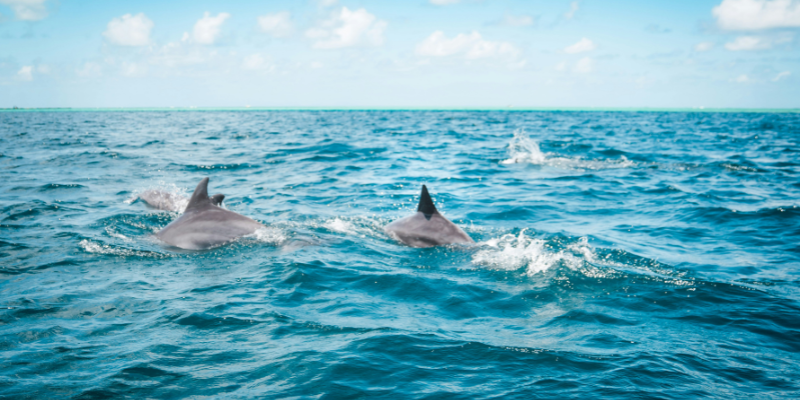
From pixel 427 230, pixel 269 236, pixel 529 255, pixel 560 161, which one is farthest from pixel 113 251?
pixel 560 161

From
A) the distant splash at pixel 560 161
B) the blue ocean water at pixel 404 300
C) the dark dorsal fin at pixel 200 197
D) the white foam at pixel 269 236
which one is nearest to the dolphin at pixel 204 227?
the dark dorsal fin at pixel 200 197

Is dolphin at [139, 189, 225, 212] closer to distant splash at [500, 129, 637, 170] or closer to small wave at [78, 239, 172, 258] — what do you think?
small wave at [78, 239, 172, 258]

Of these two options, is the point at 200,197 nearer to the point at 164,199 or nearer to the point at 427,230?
the point at 164,199

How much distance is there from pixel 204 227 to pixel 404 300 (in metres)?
4.66

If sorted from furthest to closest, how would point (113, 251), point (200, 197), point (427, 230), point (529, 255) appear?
point (200, 197) < point (427, 230) < point (113, 251) < point (529, 255)

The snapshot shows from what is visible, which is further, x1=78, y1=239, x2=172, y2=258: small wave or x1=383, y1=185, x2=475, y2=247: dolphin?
x1=383, y1=185, x2=475, y2=247: dolphin

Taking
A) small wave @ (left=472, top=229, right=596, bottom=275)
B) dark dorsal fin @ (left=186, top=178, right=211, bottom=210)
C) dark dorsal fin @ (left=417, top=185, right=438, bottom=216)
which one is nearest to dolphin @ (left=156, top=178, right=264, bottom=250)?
dark dorsal fin @ (left=186, top=178, right=211, bottom=210)

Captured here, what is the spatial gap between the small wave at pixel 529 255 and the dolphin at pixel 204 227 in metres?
4.63

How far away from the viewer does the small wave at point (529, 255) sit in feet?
28.6

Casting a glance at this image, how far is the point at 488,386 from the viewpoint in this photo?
4.91 metres

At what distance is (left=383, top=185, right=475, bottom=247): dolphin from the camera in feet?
32.8

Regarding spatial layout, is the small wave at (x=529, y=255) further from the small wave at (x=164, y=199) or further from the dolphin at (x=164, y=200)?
the dolphin at (x=164, y=200)

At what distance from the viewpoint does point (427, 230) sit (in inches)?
398

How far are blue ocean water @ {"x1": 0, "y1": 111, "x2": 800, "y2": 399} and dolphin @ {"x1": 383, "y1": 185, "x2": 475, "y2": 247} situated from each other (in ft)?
1.01
